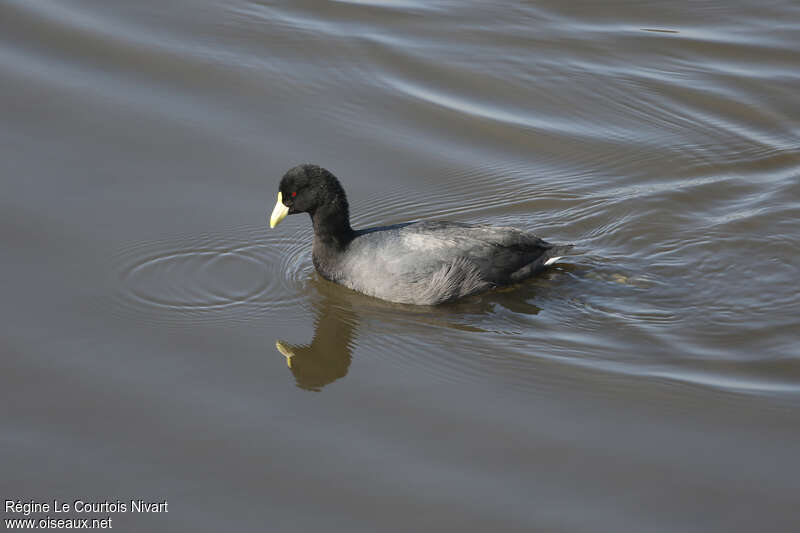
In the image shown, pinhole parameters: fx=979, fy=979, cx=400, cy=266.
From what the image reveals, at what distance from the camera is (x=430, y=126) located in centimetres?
877

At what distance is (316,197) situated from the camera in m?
6.78

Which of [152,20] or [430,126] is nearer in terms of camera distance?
[430,126]

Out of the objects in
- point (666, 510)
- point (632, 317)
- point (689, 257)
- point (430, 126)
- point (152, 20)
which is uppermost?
point (152, 20)

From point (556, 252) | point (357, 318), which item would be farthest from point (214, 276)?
point (556, 252)

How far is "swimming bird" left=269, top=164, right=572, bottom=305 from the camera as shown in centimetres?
660

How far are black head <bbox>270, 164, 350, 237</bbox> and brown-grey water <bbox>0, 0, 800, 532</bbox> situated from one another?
0.46 m

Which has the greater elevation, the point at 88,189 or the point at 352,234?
the point at 88,189

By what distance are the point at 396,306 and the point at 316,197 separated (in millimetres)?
948

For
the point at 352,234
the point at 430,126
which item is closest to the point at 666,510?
the point at 352,234

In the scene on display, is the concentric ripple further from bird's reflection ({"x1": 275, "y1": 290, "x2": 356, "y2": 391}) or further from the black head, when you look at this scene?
the black head

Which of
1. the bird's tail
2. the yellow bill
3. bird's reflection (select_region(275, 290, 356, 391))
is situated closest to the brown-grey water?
bird's reflection (select_region(275, 290, 356, 391))

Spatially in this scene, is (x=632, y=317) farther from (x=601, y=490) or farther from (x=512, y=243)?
(x=601, y=490)

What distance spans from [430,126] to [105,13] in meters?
3.77

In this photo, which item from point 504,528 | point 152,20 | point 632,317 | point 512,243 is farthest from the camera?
point 152,20
